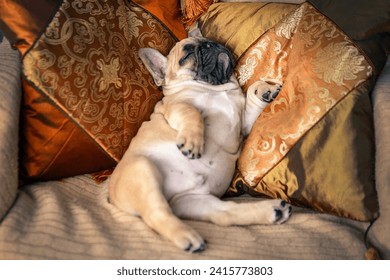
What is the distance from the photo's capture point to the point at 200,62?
1473 mm

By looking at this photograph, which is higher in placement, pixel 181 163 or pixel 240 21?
pixel 240 21

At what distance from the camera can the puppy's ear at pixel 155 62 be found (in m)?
1.48

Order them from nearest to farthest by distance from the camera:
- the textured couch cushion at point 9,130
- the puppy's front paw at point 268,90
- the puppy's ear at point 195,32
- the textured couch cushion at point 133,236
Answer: the textured couch cushion at point 133,236
the textured couch cushion at point 9,130
the puppy's front paw at point 268,90
the puppy's ear at point 195,32

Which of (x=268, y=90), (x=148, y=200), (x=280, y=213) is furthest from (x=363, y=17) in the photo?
(x=148, y=200)

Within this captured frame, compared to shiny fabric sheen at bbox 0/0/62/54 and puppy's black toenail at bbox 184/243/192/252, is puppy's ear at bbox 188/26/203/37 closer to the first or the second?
shiny fabric sheen at bbox 0/0/62/54

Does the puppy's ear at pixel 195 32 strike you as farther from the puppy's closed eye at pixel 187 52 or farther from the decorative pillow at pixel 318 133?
the decorative pillow at pixel 318 133

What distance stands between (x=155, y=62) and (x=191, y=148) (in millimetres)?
478

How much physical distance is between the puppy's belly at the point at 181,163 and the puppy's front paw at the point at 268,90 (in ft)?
0.76

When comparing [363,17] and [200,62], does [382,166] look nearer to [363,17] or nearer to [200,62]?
[363,17]

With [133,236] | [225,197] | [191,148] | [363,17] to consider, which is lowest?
[225,197]

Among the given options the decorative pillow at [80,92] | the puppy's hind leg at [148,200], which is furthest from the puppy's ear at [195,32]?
the puppy's hind leg at [148,200]

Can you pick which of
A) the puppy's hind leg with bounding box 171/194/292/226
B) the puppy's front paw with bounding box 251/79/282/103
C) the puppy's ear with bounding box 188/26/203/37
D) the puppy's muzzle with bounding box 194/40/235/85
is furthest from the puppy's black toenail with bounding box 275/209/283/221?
the puppy's ear with bounding box 188/26/203/37

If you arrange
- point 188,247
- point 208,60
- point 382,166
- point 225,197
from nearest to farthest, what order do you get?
1. point 188,247
2. point 382,166
3. point 225,197
4. point 208,60
